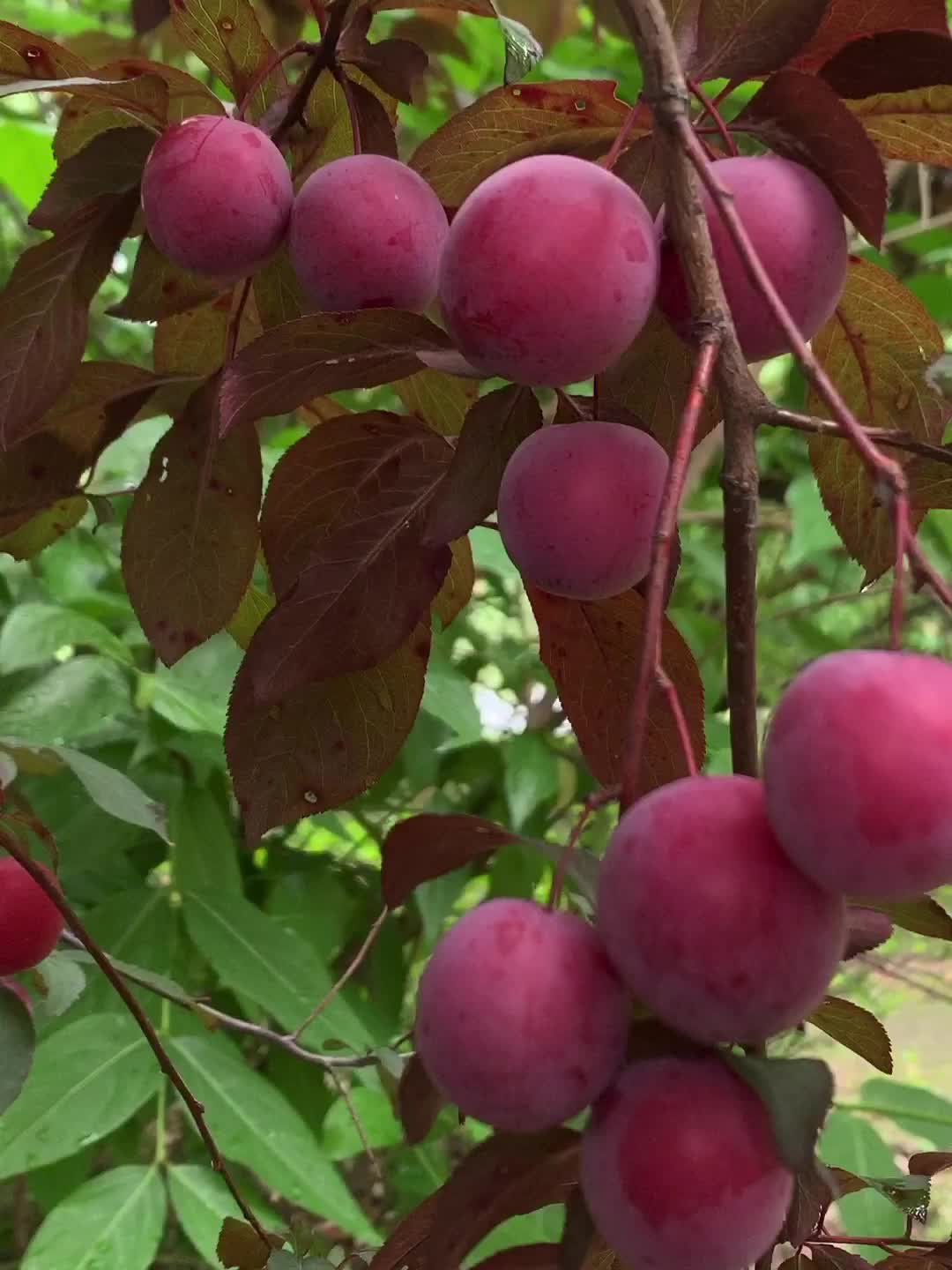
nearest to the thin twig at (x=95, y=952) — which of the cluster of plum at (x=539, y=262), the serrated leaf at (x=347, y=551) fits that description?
the serrated leaf at (x=347, y=551)

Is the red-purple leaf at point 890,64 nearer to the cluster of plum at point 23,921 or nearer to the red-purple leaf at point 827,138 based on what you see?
the red-purple leaf at point 827,138

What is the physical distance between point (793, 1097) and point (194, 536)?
1.18 feet

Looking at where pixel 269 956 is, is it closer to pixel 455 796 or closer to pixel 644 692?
pixel 455 796

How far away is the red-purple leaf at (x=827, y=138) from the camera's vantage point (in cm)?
35

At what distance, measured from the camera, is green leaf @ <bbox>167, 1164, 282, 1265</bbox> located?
0.73 metres

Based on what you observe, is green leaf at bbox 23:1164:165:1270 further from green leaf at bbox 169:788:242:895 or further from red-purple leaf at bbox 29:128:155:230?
red-purple leaf at bbox 29:128:155:230

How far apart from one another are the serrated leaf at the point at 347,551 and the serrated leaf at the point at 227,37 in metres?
0.17

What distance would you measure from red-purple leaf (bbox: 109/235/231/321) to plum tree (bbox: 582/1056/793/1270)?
378 millimetres

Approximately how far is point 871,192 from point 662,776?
190mm

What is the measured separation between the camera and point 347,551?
0.42 m

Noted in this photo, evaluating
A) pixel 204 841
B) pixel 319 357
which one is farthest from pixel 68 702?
pixel 319 357

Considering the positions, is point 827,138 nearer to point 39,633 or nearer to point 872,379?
point 872,379

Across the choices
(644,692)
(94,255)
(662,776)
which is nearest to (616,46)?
(94,255)

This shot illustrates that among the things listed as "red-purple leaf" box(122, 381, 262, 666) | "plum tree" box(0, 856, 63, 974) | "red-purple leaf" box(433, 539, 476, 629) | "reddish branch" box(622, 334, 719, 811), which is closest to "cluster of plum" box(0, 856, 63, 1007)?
"plum tree" box(0, 856, 63, 974)
